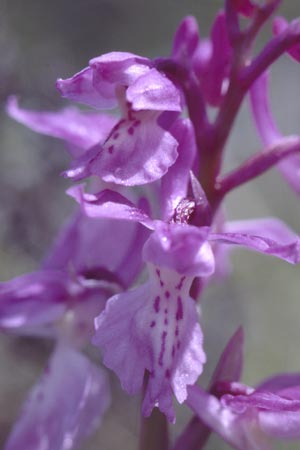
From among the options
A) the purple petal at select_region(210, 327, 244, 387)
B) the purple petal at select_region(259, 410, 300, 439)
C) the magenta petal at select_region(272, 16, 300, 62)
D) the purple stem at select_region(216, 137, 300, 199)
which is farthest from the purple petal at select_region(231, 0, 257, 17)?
the purple petal at select_region(259, 410, 300, 439)

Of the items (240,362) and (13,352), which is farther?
(13,352)

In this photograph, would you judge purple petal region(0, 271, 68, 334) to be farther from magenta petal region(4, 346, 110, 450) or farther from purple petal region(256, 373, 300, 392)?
purple petal region(256, 373, 300, 392)

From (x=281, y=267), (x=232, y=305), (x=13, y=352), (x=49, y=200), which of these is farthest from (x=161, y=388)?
(x=281, y=267)

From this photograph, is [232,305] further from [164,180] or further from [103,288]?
[164,180]

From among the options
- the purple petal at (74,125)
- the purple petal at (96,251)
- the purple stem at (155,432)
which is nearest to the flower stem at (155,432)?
the purple stem at (155,432)

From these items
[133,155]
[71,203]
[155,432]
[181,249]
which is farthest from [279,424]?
[71,203]

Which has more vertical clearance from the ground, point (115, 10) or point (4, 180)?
point (4, 180)

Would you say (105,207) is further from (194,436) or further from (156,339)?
(194,436)

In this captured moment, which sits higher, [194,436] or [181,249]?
[181,249]
